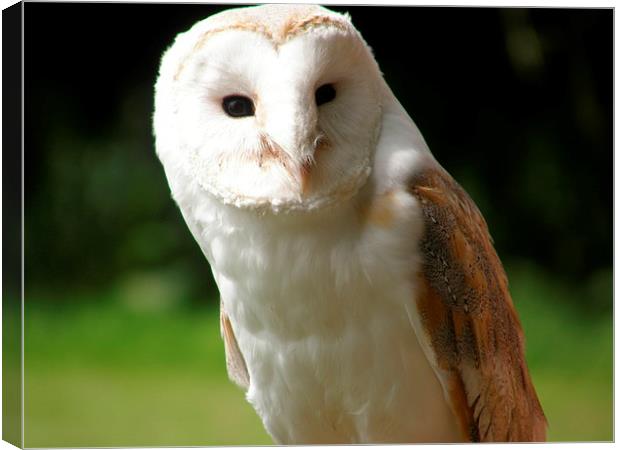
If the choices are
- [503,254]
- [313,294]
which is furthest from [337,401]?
[503,254]

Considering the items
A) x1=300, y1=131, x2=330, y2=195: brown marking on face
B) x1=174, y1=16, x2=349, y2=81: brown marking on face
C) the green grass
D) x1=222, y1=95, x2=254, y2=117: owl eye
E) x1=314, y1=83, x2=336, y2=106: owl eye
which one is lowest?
the green grass

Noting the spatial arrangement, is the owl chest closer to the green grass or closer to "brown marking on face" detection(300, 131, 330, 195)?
"brown marking on face" detection(300, 131, 330, 195)

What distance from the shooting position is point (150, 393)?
2297 millimetres

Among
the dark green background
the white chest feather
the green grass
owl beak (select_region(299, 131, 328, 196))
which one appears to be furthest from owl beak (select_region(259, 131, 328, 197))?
the green grass

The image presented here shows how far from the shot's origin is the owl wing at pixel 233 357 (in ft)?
6.36

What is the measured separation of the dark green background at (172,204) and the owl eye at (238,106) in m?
0.38

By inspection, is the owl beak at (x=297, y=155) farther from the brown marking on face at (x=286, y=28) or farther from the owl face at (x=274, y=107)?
the brown marking on face at (x=286, y=28)

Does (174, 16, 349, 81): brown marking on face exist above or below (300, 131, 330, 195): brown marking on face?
above

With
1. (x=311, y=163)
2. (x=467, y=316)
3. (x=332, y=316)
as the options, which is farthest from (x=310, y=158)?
(x=467, y=316)

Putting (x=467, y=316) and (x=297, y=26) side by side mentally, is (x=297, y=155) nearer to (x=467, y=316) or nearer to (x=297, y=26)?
(x=297, y=26)

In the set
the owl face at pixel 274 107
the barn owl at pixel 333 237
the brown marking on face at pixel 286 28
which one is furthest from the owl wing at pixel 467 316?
the brown marking on face at pixel 286 28

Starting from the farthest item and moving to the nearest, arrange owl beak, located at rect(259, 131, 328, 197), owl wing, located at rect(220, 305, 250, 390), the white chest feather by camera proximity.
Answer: owl wing, located at rect(220, 305, 250, 390) → the white chest feather → owl beak, located at rect(259, 131, 328, 197)

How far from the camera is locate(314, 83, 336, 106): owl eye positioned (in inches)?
61.3

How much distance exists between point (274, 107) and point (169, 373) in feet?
3.50
